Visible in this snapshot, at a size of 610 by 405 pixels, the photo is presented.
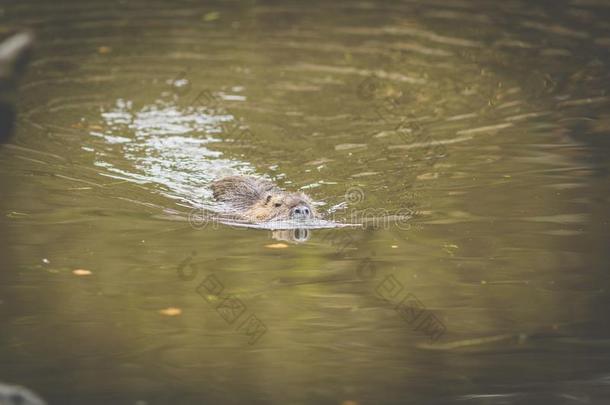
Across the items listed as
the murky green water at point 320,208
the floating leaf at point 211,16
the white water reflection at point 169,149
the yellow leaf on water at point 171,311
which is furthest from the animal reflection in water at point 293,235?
the floating leaf at point 211,16

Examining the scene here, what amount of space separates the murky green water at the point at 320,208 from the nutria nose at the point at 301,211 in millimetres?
164

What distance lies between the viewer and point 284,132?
10555 mm

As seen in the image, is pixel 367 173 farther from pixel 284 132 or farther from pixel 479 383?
pixel 479 383

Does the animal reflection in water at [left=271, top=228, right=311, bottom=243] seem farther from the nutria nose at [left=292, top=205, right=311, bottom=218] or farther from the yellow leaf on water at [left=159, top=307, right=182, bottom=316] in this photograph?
the yellow leaf on water at [left=159, top=307, right=182, bottom=316]

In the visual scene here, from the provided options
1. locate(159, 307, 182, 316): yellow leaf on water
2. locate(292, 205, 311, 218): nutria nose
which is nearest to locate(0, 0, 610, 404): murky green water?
locate(159, 307, 182, 316): yellow leaf on water

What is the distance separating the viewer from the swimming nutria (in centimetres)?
757

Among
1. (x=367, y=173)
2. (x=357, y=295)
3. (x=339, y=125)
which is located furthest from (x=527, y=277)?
(x=339, y=125)

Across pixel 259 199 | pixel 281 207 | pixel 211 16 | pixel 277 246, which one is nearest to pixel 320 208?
pixel 259 199

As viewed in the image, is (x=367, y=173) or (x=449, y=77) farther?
(x=449, y=77)

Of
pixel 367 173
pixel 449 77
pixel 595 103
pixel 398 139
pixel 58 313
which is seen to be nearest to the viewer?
pixel 58 313

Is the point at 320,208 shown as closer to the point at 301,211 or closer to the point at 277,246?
the point at 301,211

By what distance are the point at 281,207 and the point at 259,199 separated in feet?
1.96

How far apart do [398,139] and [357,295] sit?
400cm

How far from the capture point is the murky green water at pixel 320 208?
5.37m
